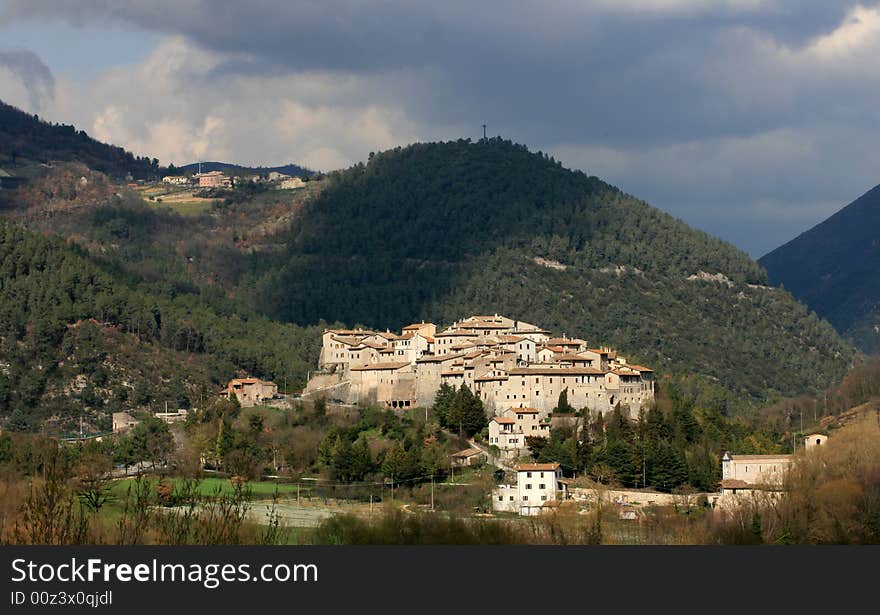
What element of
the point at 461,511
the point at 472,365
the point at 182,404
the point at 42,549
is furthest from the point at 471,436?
the point at 42,549

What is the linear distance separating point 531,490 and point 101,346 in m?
74.2

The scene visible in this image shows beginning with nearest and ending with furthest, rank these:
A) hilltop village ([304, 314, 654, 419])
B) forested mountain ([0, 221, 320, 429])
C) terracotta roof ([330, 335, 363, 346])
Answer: hilltop village ([304, 314, 654, 419]), terracotta roof ([330, 335, 363, 346]), forested mountain ([0, 221, 320, 429])

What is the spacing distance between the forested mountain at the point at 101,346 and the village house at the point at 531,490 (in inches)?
2147

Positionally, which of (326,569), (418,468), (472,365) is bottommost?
(326,569)

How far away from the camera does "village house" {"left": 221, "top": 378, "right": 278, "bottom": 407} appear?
145 m

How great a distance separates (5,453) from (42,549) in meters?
62.1

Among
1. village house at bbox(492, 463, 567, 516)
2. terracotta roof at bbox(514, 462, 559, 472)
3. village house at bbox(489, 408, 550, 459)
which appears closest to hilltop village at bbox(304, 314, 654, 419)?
village house at bbox(489, 408, 550, 459)

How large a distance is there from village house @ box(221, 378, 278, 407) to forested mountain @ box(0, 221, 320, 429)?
10.1 m

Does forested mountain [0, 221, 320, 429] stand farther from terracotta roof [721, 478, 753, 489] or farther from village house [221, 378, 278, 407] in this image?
terracotta roof [721, 478, 753, 489]

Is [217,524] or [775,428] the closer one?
[217,524]

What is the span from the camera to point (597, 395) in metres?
122

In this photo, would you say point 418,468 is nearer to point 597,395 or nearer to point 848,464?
point 597,395

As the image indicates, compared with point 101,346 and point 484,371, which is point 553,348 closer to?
point 484,371

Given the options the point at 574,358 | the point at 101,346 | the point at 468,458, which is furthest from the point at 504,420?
the point at 101,346
